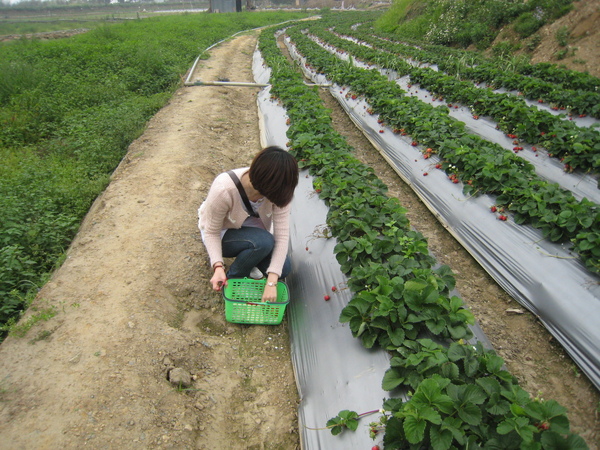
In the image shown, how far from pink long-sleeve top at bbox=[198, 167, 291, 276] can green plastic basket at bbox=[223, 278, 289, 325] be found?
323mm

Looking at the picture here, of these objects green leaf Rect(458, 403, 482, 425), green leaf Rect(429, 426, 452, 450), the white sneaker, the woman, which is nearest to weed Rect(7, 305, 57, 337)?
the woman

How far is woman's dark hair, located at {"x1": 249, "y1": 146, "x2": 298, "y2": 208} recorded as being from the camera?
2.34 metres

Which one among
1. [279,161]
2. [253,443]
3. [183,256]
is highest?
[279,161]

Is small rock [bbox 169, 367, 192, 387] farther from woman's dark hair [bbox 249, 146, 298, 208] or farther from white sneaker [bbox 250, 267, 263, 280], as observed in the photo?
woman's dark hair [bbox 249, 146, 298, 208]

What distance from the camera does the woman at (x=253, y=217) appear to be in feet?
7.80

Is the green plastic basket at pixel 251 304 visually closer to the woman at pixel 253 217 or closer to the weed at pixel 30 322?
the woman at pixel 253 217

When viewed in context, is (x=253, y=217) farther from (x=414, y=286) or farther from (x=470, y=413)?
(x=470, y=413)

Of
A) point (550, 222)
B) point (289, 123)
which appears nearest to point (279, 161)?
point (550, 222)

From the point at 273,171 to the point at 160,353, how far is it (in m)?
1.52

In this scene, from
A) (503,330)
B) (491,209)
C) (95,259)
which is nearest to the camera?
(503,330)

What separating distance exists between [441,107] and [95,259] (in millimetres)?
5521

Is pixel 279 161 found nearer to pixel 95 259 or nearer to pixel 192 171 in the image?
pixel 95 259

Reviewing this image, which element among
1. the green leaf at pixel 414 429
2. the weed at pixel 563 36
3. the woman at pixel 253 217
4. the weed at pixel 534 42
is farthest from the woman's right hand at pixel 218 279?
the weed at pixel 534 42

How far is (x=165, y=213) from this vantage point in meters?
4.22
